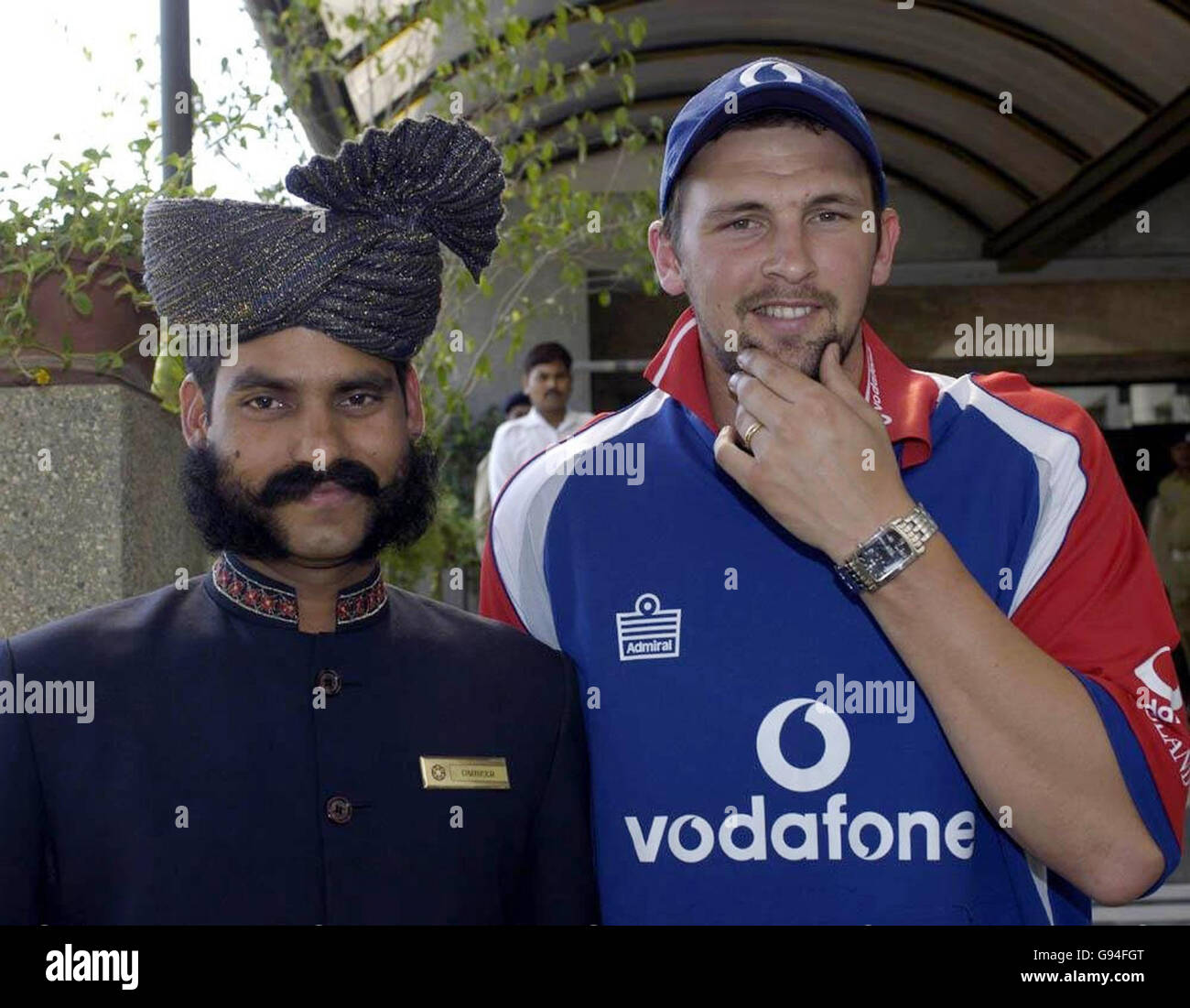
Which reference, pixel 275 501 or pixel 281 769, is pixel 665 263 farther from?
pixel 281 769

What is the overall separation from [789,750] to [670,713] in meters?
0.18

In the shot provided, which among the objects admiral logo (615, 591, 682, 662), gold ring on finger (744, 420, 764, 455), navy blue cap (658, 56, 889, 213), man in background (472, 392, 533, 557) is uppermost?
man in background (472, 392, 533, 557)

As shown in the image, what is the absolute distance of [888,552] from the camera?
208 centimetres

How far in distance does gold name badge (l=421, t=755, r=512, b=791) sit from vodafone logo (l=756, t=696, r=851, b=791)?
1.21 ft

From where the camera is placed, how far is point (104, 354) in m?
3.52

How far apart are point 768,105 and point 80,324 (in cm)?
183

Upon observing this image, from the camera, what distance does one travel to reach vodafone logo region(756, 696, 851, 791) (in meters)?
2.26

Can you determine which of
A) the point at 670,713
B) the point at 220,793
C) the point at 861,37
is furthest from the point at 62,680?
the point at 861,37

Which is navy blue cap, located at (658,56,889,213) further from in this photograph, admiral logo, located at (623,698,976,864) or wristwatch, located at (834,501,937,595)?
admiral logo, located at (623,698,976,864)

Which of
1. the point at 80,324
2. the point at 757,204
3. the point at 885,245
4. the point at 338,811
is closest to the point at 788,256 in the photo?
the point at 757,204

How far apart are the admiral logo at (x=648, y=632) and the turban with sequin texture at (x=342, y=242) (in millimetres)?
504

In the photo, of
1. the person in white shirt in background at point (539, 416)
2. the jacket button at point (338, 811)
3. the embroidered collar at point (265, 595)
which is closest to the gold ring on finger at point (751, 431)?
the embroidered collar at point (265, 595)

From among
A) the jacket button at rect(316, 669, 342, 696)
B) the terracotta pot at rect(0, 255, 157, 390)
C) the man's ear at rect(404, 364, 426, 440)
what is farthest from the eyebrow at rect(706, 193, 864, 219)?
the terracotta pot at rect(0, 255, 157, 390)
